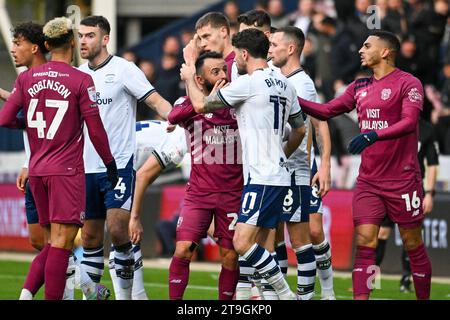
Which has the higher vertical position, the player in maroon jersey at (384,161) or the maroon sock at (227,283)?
the player in maroon jersey at (384,161)

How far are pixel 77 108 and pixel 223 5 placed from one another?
13324 mm

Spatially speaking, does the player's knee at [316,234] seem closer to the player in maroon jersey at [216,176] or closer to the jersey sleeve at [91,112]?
the player in maroon jersey at [216,176]

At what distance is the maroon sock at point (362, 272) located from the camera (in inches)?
414

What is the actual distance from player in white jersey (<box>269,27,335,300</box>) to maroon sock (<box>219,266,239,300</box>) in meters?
1.11

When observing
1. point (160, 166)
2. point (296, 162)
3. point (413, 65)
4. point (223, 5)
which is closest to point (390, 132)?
point (296, 162)

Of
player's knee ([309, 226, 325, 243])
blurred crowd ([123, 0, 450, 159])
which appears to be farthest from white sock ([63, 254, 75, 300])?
blurred crowd ([123, 0, 450, 159])

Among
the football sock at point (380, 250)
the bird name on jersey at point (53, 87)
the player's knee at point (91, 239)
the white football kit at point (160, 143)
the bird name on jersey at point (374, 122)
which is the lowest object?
the football sock at point (380, 250)

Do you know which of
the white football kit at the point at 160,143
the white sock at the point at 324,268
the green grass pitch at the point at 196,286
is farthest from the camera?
the green grass pitch at the point at 196,286

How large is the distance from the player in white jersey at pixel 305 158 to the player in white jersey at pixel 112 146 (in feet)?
4.29

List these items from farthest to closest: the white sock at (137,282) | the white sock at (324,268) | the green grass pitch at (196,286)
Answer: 1. the green grass pitch at (196,286)
2. the white sock at (324,268)
3. the white sock at (137,282)

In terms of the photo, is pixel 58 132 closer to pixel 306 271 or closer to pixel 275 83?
pixel 275 83

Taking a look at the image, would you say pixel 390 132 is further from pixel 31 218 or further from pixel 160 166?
pixel 31 218

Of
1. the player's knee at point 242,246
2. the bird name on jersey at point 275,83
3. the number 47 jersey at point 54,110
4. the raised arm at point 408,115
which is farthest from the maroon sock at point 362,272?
the number 47 jersey at point 54,110

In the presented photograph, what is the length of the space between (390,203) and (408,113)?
0.90 m
